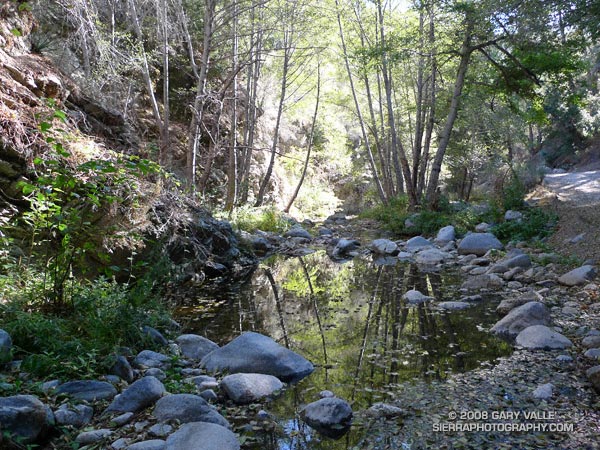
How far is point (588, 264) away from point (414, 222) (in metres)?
6.15

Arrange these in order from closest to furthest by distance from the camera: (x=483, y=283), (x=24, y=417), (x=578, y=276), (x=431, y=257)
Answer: (x=24, y=417)
(x=578, y=276)
(x=483, y=283)
(x=431, y=257)

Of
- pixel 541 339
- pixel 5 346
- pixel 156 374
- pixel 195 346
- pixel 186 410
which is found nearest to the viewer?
pixel 186 410

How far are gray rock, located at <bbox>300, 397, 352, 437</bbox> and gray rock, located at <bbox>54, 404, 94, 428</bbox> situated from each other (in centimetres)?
136

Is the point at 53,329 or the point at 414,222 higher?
the point at 414,222

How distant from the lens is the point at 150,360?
12.4 ft

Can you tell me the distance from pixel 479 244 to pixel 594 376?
20.0 feet

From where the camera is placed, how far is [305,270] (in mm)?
8945

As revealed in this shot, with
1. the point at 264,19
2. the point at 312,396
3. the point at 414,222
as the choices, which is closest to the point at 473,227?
the point at 414,222

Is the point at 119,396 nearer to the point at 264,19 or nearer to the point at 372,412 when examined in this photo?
the point at 372,412

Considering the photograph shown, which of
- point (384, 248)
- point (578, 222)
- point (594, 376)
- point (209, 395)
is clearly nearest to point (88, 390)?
point (209, 395)

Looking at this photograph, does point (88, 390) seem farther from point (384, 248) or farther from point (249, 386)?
point (384, 248)

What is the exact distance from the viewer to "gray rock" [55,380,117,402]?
3.04 metres

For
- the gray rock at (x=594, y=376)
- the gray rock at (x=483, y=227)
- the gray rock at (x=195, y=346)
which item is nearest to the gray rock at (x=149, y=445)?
the gray rock at (x=195, y=346)

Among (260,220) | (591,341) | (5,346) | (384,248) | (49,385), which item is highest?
(260,220)
